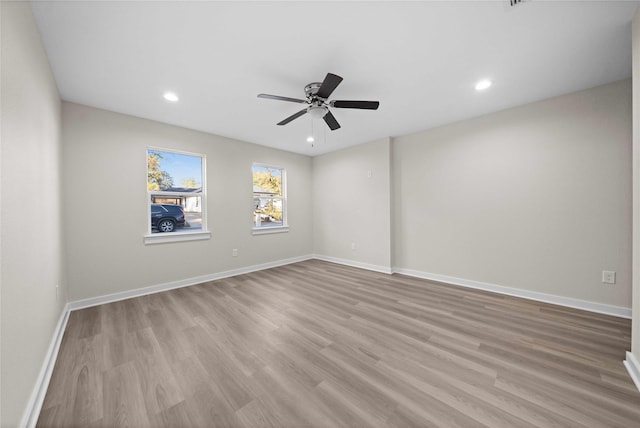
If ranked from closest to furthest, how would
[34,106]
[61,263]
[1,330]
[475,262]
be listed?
[1,330] < [34,106] < [61,263] < [475,262]

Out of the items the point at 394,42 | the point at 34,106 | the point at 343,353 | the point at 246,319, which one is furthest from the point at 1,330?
the point at 394,42

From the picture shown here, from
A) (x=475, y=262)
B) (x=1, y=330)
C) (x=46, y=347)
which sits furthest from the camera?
(x=475, y=262)

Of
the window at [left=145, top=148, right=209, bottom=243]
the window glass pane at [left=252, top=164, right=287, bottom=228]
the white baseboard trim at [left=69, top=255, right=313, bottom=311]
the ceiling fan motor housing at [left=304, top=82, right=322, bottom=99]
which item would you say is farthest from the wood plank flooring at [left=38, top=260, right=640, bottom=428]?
the ceiling fan motor housing at [left=304, top=82, right=322, bottom=99]

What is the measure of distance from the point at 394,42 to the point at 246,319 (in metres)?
2.98

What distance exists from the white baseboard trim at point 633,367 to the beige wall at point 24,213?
11.6ft

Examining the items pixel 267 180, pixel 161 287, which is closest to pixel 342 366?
pixel 161 287

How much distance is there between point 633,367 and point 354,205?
372 cm

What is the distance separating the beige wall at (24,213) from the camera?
107cm

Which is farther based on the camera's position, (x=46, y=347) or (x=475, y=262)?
(x=475, y=262)

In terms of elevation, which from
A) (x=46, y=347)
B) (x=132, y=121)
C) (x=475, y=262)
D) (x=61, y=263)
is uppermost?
(x=132, y=121)

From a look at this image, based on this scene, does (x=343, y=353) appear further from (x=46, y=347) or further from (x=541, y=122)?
(x=541, y=122)

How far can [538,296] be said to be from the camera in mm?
2840

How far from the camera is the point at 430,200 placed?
3.77 m

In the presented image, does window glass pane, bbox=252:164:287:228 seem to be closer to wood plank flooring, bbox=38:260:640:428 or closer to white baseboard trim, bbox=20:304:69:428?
wood plank flooring, bbox=38:260:640:428
